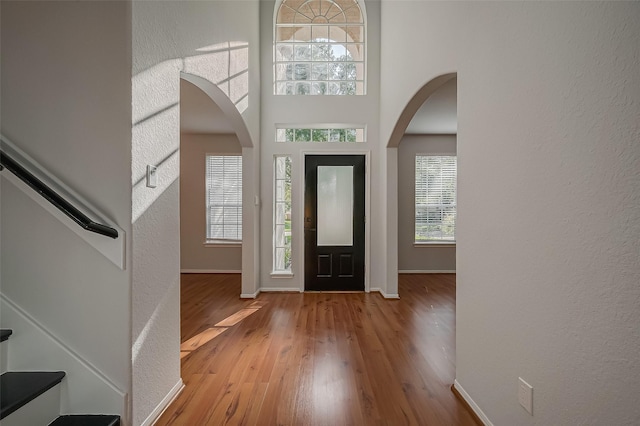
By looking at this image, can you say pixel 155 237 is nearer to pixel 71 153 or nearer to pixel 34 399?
pixel 71 153

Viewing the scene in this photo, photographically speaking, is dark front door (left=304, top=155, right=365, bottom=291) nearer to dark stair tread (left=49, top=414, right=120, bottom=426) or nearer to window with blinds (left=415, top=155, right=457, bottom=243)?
window with blinds (left=415, top=155, right=457, bottom=243)

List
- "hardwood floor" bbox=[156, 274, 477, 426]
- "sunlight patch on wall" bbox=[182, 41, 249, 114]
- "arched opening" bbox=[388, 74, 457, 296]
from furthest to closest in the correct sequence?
"arched opening" bbox=[388, 74, 457, 296]
"sunlight patch on wall" bbox=[182, 41, 249, 114]
"hardwood floor" bbox=[156, 274, 477, 426]

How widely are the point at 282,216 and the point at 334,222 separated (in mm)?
793

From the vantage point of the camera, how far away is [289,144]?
194 inches

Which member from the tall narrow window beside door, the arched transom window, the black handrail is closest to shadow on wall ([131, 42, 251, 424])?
the black handrail

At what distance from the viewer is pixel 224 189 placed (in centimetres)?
647

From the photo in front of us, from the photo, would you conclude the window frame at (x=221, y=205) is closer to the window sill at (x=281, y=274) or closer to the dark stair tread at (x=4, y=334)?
the window sill at (x=281, y=274)

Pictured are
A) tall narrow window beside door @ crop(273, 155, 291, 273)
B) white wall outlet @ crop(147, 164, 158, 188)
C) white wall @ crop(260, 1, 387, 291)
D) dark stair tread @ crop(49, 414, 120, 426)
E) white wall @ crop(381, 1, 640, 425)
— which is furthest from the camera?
tall narrow window beside door @ crop(273, 155, 291, 273)

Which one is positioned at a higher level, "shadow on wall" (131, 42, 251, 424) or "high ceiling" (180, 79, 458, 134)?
"high ceiling" (180, 79, 458, 134)

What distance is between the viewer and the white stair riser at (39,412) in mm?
1426

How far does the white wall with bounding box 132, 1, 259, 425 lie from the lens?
1.72m

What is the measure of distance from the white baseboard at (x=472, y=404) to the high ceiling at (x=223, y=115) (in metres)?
2.90

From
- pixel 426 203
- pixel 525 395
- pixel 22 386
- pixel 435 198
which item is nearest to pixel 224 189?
pixel 426 203

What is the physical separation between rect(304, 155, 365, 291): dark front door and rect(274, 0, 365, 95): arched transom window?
1.13 m
